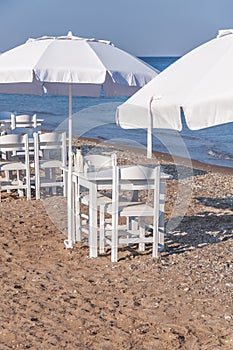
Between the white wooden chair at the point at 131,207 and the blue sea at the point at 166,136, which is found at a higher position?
the white wooden chair at the point at 131,207

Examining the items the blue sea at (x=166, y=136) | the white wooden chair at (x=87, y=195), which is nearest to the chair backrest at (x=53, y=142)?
the white wooden chair at (x=87, y=195)

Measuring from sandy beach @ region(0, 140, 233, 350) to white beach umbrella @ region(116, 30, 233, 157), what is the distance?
1.45 meters

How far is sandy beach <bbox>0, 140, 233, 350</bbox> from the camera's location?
3984 millimetres

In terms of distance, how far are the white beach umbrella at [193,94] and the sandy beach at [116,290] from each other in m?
1.45

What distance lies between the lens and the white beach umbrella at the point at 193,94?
152 inches

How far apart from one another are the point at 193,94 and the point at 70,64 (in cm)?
217

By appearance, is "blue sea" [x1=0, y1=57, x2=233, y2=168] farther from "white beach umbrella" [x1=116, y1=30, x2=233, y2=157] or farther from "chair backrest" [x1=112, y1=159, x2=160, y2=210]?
"white beach umbrella" [x1=116, y1=30, x2=233, y2=157]

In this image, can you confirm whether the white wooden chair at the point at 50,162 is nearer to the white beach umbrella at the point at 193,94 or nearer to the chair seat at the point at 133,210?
the chair seat at the point at 133,210

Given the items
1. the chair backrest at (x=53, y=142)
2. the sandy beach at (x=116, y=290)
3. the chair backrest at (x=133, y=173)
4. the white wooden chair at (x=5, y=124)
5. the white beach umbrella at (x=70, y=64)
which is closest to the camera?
the sandy beach at (x=116, y=290)

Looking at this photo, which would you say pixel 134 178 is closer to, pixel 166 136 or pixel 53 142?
pixel 53 142

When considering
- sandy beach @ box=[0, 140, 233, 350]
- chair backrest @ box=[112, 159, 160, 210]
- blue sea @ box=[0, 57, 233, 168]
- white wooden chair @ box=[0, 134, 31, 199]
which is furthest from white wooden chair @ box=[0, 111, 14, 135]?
chair backrest @ box=[112, 159, 160, 210]

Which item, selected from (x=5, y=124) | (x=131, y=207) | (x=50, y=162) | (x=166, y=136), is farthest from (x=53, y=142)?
(x=166, y=136)

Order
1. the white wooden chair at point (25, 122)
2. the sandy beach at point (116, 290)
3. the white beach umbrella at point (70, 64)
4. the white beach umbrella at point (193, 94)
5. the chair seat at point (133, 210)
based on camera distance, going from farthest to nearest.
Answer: the white wooden chair at point (25, 122) → the white beach umbrella at point (70, 64) → the chair seat at point (133, 210) → the sandy beach at point (116, 290) → the white beach umbrella at point (193, 94)

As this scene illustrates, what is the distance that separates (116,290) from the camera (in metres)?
4.85
